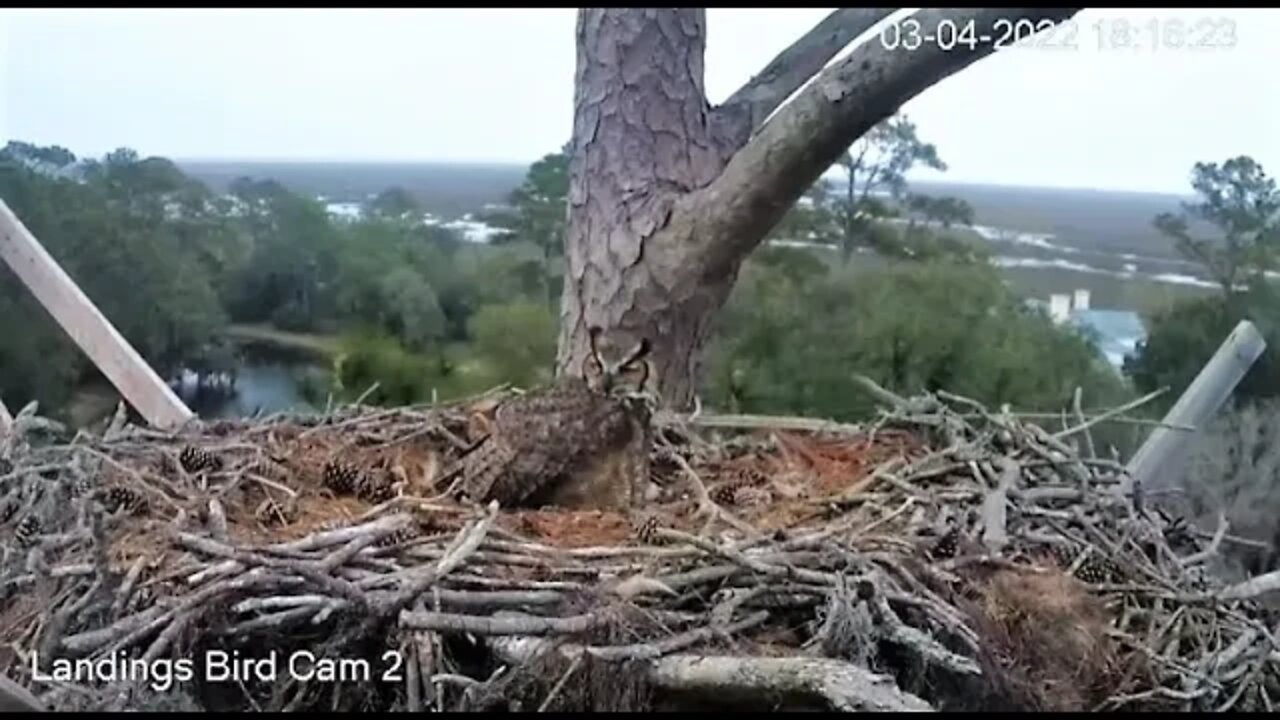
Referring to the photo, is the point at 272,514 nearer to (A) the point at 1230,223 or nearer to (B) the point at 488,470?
(B) the point at 488,470

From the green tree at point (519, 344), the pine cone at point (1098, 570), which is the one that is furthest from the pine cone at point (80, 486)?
the pine cone at point (1098, 570)

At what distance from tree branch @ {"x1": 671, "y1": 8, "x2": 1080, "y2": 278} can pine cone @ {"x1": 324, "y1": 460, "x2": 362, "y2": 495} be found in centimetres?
32

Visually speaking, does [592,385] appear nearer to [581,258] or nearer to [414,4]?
[581,258]

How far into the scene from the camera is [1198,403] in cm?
99

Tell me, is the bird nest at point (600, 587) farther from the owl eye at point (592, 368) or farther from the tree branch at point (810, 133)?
the tree branch at point (810, 133)

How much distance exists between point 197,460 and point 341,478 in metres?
0.10

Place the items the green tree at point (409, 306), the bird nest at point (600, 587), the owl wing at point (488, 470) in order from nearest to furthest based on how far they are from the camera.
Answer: the bird nest at point (600, 587)
the owl wing at point (488, 470)
the green tree at point (409, 306)

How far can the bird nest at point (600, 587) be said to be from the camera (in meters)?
0.61

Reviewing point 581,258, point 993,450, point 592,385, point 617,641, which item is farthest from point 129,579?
point 993,450

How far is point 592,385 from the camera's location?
97 centimetres

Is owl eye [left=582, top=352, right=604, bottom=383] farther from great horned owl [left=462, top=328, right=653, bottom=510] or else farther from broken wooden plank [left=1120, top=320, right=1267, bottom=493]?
broken wooden plank [left=1120, top=320, right=1267, bottom=493]

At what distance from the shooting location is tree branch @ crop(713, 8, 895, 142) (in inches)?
42.4

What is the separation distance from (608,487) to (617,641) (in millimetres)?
292

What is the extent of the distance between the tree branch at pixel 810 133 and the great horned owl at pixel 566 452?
171 mm
